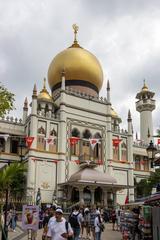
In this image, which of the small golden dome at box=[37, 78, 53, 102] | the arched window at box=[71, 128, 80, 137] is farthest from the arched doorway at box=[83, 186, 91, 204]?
the small golden dome at box=[37, 78, 53, 102]

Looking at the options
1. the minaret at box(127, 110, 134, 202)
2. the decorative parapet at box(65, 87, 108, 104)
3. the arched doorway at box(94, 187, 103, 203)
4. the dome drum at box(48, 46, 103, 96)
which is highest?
the dome drum at box(48, 46, 103, 96)

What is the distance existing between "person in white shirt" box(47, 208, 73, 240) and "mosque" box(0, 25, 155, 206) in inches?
898

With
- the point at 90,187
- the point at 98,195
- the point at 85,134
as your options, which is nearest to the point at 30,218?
the point at 90,187

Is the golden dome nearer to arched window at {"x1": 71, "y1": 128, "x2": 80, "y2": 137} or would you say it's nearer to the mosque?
the mosque

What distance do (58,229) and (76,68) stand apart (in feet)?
116

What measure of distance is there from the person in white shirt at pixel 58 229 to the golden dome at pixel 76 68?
34.6 meters

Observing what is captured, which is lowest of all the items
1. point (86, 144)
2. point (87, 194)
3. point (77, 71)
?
point (87, 194)

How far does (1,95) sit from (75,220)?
5.95m

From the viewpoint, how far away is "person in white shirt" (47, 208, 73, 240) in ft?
22.2

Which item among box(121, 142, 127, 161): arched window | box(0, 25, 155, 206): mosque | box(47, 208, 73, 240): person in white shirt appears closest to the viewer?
box(47, 208, 73, 240): person in white shirt

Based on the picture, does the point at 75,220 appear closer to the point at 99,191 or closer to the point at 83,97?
the point at 99,191

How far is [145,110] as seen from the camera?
5084 centimetres

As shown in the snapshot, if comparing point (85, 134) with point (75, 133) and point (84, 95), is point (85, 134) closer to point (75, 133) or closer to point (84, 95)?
point (75, 133)

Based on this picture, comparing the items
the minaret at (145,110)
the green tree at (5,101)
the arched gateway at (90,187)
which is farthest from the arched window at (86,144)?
the green tree at (5,101)
